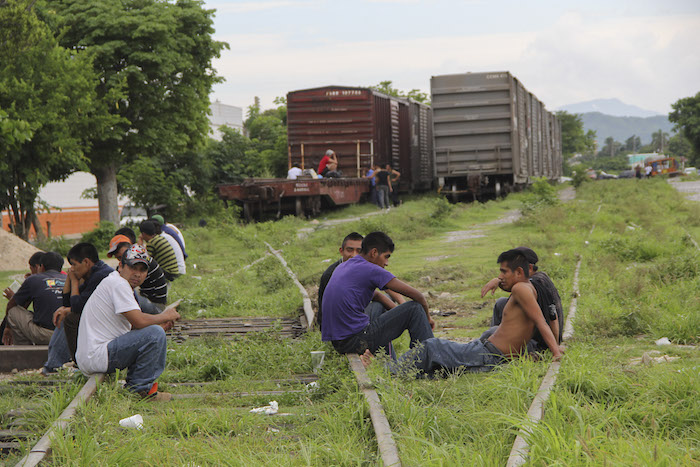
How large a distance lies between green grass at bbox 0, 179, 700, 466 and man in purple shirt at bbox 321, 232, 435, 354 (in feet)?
0.80

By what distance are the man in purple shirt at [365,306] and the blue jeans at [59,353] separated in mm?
2463

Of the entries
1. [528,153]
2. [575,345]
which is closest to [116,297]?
[575,345]

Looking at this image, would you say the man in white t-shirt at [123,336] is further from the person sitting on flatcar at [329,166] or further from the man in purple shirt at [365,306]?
the person sitting on flatcar at [329,166]

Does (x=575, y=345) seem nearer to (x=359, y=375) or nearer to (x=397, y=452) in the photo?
(x=359, y=375)

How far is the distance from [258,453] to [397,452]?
0.79 m

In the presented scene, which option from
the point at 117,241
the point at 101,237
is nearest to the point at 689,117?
the point at 101,237

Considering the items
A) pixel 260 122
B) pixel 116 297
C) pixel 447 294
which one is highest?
pixel 260 122

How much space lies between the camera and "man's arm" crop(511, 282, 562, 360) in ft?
18.4

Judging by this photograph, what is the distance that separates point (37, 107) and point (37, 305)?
1116cm

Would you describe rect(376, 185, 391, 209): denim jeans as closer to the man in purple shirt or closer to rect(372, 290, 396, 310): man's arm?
rect(372, 290, 396, 310): man's arm

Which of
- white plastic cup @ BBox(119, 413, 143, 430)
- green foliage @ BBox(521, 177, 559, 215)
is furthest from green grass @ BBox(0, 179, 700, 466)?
green foliage @ BBox(521, 177, 559, 215)

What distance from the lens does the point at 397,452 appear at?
387 centimetres

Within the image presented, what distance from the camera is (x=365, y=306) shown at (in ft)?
21.2

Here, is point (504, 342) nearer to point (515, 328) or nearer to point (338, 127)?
point (515, 328)
